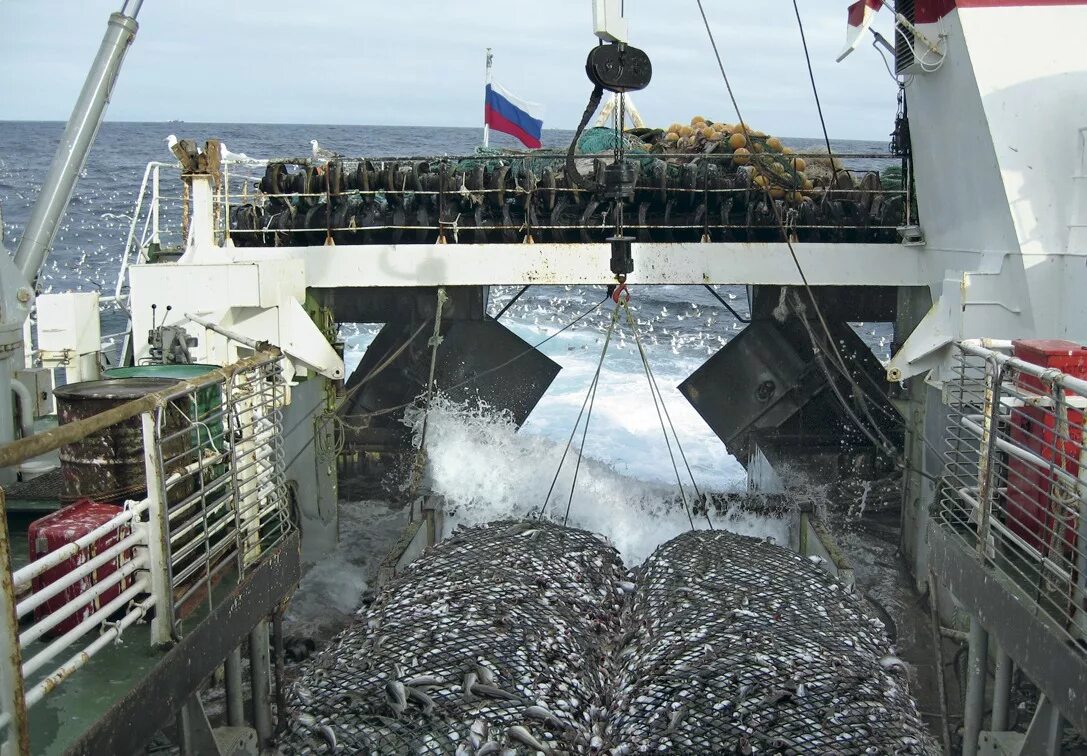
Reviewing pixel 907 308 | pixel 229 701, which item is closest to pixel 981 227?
pixel 907 308

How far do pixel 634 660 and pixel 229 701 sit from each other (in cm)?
199

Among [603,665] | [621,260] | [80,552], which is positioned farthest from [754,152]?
[80,552]

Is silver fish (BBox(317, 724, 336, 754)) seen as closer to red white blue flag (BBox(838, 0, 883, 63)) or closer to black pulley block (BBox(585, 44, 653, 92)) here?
black pulley block (BBox(585, 44, 653, 92))

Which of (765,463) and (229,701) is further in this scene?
(765,463)

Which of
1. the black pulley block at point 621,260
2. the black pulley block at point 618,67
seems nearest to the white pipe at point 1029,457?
the black pulley block at point 621,260

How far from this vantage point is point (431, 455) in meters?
13.5

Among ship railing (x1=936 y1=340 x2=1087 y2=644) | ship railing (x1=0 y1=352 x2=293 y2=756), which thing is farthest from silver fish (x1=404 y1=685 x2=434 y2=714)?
ship railing (x1=936 y1=340 x2=1087 y2=644)

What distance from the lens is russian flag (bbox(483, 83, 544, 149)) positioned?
650 inches

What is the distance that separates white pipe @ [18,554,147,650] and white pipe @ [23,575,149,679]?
0.16 ft

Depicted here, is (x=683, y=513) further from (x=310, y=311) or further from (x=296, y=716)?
(x=296, y=716)

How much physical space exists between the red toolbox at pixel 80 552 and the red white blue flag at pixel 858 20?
6749 millimetres

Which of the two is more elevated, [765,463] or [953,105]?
[953,105]

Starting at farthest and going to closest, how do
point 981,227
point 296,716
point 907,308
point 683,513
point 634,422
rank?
point 634,422, point 683,513, point 907,308, point 981,227, point 296,716

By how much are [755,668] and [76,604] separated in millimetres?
2583
